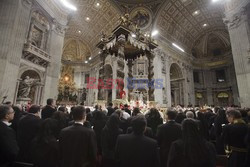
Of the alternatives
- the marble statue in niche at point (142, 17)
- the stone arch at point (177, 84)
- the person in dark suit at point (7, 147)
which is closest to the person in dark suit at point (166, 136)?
the person in dark suit at point (7, 147)

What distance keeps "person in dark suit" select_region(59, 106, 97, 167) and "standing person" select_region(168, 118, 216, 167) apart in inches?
37.9

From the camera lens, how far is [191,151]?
133cm

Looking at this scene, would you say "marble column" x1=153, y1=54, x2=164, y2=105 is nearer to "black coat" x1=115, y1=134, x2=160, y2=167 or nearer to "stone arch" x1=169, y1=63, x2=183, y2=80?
"stone arch" x1=169, y1=63, x2=183, y2=80

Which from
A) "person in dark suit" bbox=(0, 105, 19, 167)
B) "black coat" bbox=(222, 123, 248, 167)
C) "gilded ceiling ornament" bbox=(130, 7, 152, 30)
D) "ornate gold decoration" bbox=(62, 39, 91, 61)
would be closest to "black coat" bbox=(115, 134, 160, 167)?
"person in dark suit" bbox=(0, 105, 19, 167)

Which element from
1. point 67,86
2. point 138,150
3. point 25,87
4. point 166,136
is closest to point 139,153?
point 138,150

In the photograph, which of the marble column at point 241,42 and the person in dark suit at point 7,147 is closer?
the person in dark suit at point 7,147

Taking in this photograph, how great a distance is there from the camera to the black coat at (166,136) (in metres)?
2.20

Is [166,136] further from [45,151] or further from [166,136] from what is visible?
[45,151]

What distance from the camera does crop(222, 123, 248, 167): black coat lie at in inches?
81.8

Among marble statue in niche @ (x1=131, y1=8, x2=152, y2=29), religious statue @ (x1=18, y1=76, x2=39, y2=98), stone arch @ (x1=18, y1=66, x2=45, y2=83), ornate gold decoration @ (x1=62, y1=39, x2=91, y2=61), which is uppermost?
marble statue in niche @ (x1=131, y1=8, x2=152, y2=29)

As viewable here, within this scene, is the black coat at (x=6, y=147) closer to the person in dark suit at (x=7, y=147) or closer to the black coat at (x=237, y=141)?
the person in dark suit at (x=7, y=147)

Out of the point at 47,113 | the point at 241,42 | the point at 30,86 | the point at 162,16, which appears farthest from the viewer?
the point at 162,16

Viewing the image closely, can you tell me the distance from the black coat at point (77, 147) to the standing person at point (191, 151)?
0.97 meters

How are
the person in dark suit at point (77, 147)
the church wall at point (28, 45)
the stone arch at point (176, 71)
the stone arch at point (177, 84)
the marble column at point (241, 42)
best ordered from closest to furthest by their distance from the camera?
the person in dark suit at point (77, 147), the church wall at point (28, 45), the marble column at point (241, 42), the stone arch at point (177, 84), the stone arch at point (176, 71)
